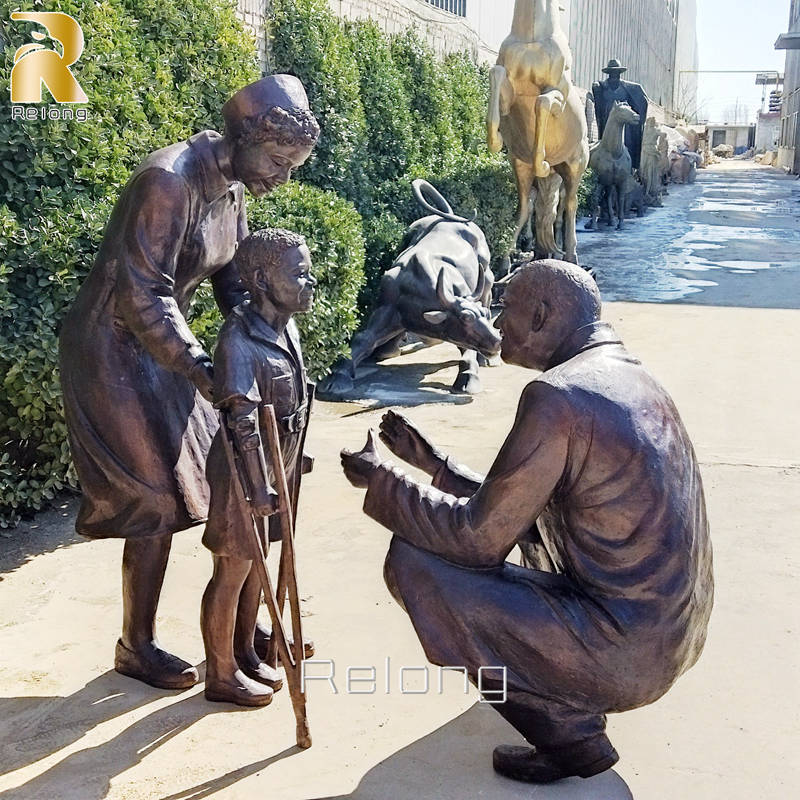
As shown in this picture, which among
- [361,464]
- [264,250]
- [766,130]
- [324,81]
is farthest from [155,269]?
[766,130]

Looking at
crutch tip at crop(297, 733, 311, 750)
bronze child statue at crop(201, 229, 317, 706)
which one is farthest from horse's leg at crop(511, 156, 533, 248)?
crutch tip at crop(297, 733, 311, 750)

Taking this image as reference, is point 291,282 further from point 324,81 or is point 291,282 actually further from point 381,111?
point 381,111

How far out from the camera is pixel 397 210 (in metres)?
9.88

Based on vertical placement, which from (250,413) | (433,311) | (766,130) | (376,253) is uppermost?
(766,130)

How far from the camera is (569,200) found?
38.5 ft

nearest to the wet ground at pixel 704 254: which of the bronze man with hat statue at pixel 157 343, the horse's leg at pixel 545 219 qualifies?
the horse's leg at pixel 545 219

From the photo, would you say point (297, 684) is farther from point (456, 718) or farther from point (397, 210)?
point (397, 210)

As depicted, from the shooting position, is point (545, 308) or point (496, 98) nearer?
point (545, 308)

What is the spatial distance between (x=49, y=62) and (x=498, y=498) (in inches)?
135

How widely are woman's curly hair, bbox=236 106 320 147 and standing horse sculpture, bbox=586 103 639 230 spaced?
15.3 meters

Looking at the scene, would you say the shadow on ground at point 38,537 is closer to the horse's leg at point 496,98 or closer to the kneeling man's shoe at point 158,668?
the kneeling man's shoe at point 158,668

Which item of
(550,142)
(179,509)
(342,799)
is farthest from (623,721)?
(550,142)

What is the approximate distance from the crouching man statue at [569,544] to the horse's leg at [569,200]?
8.89 m

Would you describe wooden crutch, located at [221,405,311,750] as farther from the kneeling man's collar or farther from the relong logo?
the relong logo
